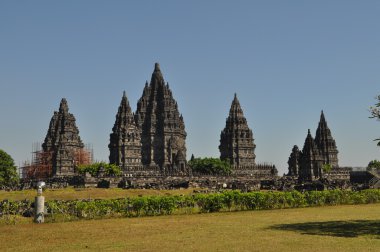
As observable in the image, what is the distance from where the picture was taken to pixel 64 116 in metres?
141

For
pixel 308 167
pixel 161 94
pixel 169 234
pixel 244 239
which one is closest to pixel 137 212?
pixel 169 234

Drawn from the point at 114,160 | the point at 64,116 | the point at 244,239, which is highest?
the point at 64,116

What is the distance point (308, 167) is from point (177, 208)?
270 ft

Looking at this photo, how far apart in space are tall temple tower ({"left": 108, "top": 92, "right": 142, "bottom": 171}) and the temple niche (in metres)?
10.3

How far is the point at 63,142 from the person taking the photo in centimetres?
13162

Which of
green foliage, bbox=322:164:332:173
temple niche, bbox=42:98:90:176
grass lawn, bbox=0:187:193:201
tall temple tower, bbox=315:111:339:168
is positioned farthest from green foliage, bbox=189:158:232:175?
grass lawn, bbox=0:187:193:201

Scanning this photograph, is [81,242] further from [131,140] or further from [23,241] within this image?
[131,140]

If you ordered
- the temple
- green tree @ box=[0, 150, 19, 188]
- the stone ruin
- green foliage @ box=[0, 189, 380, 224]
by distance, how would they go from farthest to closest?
the temple → the stone ruin → green tree @ box=[0, 150, 19, 188] → green foliage @ box=[0, 189, 380, 224]

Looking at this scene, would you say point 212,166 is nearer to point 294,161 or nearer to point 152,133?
point 152,133

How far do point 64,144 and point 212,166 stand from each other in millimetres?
41032

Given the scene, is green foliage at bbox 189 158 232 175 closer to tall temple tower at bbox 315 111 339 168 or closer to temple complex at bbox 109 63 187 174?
temple complex at bbox 109 63 187 174

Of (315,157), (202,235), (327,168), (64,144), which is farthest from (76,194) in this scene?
(327,168)

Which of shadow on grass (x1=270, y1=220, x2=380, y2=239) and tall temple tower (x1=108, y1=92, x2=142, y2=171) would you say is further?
tall temple tower (x1=108, y1=92, x2=142, y2=171)

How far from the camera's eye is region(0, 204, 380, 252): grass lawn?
22969 mm
